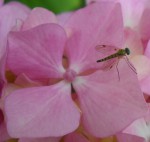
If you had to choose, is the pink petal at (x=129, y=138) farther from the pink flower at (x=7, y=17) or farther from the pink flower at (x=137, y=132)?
the pink flower at (x=7, y=17)

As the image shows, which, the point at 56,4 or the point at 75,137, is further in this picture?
the point at 56,4

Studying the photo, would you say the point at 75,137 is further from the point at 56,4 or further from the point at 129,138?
the point at 56,4

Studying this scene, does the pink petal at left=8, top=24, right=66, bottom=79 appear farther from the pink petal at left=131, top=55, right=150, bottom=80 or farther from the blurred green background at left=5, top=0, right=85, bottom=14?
the blurred green background at left=5, top=0, right=85, bottom=14

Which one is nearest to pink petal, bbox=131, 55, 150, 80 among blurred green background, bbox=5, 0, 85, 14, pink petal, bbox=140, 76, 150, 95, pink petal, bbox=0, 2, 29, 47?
pink petal, bbox=140, 76, 150, 95

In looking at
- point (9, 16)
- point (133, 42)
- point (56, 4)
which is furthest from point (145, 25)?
point (56, 4)

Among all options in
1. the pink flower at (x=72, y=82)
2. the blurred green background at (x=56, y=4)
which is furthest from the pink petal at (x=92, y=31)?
the blurred green background at (x=56, y=4)

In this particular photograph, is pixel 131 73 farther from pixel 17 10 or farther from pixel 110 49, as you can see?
pixel 17 10

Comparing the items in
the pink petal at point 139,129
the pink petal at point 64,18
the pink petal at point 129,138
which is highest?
the pink petal at point 64,18

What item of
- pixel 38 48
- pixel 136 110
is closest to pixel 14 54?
pixel 38 48
